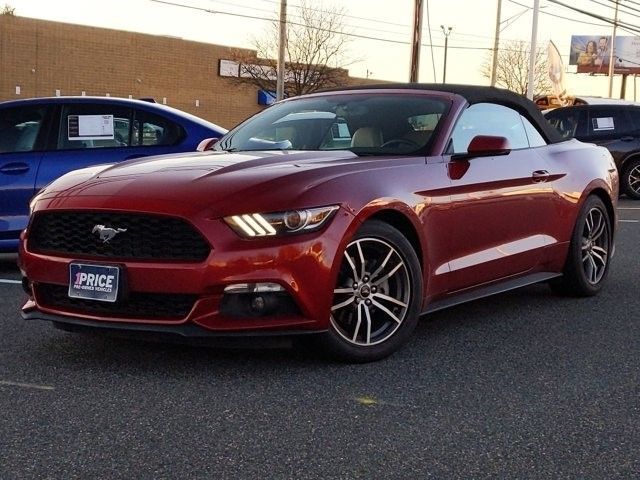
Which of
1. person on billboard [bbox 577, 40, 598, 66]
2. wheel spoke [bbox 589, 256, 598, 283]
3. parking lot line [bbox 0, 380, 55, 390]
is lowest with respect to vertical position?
parking lot line [bbox 0, 380, 55, 390]

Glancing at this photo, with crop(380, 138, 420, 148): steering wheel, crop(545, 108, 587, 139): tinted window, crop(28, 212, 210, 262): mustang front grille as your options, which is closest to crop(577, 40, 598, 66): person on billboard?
crop(545, 108, 587, 139): tinted window

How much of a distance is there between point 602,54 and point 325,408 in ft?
301

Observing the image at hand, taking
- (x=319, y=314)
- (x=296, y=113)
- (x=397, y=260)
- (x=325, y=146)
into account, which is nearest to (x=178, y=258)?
(x=319, y=314)

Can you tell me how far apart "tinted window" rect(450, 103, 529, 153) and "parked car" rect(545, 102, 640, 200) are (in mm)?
11473

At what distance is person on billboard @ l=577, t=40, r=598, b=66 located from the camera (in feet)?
294

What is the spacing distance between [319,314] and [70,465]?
59.2 inches

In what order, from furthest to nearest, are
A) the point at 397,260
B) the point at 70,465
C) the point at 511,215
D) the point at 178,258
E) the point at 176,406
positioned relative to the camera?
the point at 511,215 < the point at 397,260 < the point at 178,258 < the point at 176,406 < the point at 70,465

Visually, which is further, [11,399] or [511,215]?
[511,215]

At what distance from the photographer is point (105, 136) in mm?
7824

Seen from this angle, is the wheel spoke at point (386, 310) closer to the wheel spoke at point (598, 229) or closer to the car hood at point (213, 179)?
the car hood at point (213, 179)

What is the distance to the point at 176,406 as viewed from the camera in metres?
3.90

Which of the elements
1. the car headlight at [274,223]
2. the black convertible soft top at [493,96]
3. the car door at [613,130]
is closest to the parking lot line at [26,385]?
the car headlight at [274,223]

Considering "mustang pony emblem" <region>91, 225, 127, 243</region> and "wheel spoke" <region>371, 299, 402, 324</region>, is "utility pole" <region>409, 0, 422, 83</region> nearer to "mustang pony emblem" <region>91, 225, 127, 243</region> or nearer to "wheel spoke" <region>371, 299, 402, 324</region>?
"wheel spoke" <region>371, 299, 402, 324</region>

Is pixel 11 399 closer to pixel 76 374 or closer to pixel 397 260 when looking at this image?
pixel 76 374
